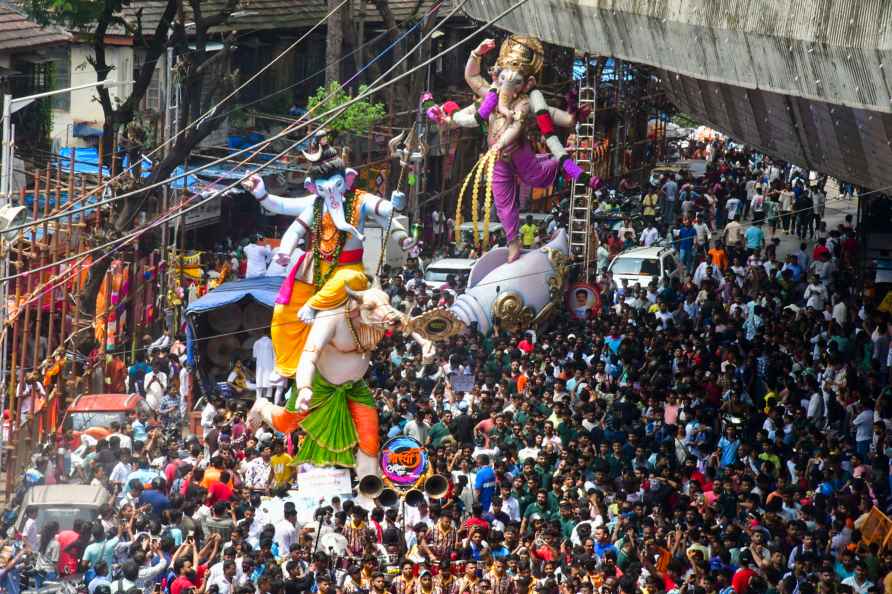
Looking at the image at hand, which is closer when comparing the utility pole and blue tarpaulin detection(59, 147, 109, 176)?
the utility pole

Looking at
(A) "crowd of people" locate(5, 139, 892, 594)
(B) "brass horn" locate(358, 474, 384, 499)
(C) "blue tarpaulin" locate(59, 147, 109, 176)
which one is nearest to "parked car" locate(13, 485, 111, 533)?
(A) "crowd of people" locate(5, 139, 892, 594)

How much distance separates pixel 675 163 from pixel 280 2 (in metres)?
16.4

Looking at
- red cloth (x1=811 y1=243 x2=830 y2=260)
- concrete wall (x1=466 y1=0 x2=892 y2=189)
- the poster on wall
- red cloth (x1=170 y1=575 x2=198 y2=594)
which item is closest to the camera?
concrete wall (x1=466 y1=0 x2=892 y2=189)

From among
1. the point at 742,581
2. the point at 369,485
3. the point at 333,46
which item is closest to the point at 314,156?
the point at 369,485

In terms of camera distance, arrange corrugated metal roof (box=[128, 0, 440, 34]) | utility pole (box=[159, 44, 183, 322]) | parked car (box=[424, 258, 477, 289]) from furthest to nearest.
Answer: corrugated metal roof (box=[128, 0, 440, 34]) → parked car (box=[424, 258, 477, 289]) → utility pole (box=[159, 44, 183, 322])

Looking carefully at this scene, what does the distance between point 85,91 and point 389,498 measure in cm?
1936

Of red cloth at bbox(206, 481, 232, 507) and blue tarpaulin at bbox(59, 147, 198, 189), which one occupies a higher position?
blue tarpaulin at bbox(59, 147, 198, 189)

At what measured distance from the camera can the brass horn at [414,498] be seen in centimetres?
1877

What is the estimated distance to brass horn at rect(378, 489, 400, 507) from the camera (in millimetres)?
19266

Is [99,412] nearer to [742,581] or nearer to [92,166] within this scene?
[742,581]

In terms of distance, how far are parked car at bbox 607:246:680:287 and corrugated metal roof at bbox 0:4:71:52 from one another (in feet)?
35.7

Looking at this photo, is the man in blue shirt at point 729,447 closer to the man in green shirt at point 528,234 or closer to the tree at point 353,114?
the man in green shirt at point 528,234

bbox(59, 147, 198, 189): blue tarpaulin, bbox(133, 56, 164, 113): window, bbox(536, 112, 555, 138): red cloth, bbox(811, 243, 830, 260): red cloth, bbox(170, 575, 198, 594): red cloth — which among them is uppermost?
bbox(536, 112, 555, 138): red cloth

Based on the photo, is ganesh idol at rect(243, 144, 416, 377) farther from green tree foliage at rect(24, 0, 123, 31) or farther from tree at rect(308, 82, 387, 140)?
tree at rect(308, 82, 387, 140)
